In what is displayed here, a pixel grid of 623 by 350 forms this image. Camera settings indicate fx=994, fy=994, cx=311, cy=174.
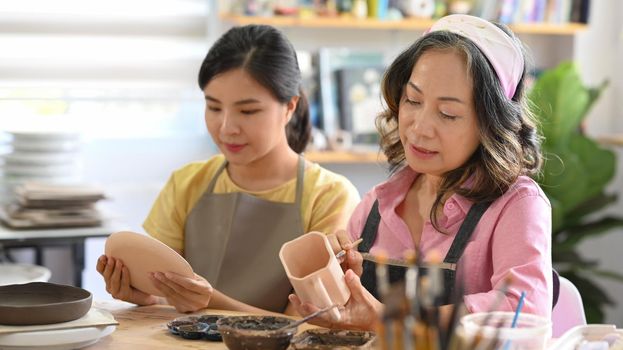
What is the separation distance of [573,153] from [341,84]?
1.03 metres

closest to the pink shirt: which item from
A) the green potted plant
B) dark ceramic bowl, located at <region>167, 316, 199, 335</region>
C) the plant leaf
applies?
dark ceramic bowl, located at <region>167, 316, 199, 335</region>

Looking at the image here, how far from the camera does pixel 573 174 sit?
164 inches

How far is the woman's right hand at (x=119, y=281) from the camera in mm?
2045

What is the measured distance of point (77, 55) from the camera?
13.2ft

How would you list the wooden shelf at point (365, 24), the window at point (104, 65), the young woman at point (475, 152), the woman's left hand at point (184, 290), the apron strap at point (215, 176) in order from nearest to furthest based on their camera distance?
the young woman at point (475, 152) → the woman's left hand at point (184, 290) → the apron strap at point (215, 176) → the window at point (104, 65) → the wooden shelf at point (365, 24)

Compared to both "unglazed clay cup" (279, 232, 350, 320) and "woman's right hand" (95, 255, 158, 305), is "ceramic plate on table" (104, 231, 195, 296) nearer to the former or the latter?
"woman's right hand" (95, 255, 158, 305)

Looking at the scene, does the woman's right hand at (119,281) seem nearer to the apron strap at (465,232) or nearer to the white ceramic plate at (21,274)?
the apron strap at (465,232)

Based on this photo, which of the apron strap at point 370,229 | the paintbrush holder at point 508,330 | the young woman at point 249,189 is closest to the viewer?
the paintbrush holder at point 508,330

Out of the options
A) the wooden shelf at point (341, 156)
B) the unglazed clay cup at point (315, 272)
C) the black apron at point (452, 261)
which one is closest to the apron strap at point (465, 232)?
the black apron at point (452, 261)

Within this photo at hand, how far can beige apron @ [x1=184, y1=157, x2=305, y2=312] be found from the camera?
2428mm

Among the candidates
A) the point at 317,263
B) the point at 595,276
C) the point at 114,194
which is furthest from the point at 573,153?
the point at 317,263

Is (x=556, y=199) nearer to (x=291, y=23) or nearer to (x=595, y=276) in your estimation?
(x=595, y=276)

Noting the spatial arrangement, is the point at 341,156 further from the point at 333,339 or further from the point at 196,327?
the point at 333,339

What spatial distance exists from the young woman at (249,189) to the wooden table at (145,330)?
33 centimetres
